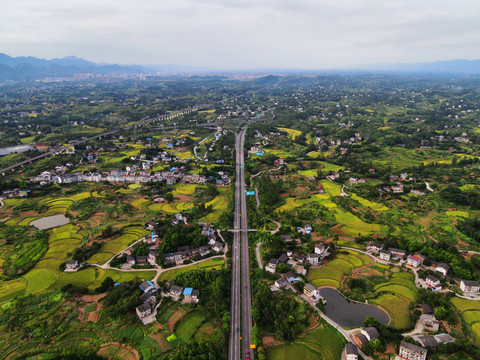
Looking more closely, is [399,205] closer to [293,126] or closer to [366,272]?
[366,272]

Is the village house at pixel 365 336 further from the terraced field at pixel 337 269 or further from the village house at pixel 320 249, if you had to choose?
the village house at pixel 320 249

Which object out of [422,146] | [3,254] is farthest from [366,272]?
[422,146]

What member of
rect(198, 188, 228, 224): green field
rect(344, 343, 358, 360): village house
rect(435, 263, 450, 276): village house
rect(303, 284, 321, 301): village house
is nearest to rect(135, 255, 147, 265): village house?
rect(198, 188, 228, 224): green field

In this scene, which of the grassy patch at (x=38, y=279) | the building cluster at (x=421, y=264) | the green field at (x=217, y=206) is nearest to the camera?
the building cluster at (x=421, y=264)

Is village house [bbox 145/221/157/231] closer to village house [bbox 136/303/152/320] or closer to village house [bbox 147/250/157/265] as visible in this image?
village house [bbox 147/250/157/265]

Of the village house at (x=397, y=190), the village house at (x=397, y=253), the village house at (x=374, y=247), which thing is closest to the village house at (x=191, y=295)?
the village house at (x=374, y=247)

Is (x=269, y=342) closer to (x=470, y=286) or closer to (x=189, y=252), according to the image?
(x=189, y=252)
